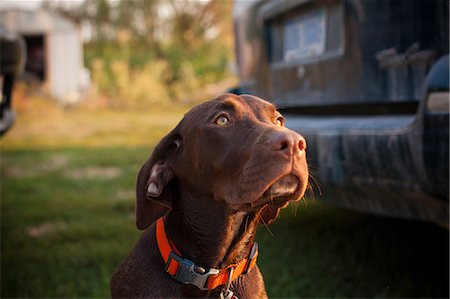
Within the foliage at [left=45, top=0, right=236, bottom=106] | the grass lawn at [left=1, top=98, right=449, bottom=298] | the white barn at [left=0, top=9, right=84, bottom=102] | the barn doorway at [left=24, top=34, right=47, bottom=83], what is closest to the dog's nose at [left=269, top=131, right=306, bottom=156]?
the grass lawn at [left=1, top=98, right=449, bottom=298]

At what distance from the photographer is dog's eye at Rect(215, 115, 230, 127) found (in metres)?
1.94

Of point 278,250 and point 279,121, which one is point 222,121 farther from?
point 278,250

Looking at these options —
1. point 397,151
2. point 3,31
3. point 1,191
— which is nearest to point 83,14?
point 1,191

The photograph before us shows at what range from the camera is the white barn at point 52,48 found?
20891 millimetres

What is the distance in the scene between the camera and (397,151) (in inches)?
96.3

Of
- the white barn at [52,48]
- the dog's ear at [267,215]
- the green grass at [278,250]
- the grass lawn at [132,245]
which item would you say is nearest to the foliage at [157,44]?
the white barn at [52,48]

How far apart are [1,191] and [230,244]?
4.30 m

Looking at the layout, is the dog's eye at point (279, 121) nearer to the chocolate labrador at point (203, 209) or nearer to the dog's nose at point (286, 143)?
the chocolate labrador at point (203, 209)

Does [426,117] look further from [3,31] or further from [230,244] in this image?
[3,31]

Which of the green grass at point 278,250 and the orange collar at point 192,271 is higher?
the orange collar at point 192,271

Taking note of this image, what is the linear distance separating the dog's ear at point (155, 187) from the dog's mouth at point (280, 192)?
37 cm

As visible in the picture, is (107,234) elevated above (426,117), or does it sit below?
below

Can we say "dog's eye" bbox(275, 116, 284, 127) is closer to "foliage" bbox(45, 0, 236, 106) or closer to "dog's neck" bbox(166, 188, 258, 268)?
"dog's neck" bbox(166, 188, 258, 268)

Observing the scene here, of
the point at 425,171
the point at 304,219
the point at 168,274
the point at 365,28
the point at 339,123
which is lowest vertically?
the point at 304,219
